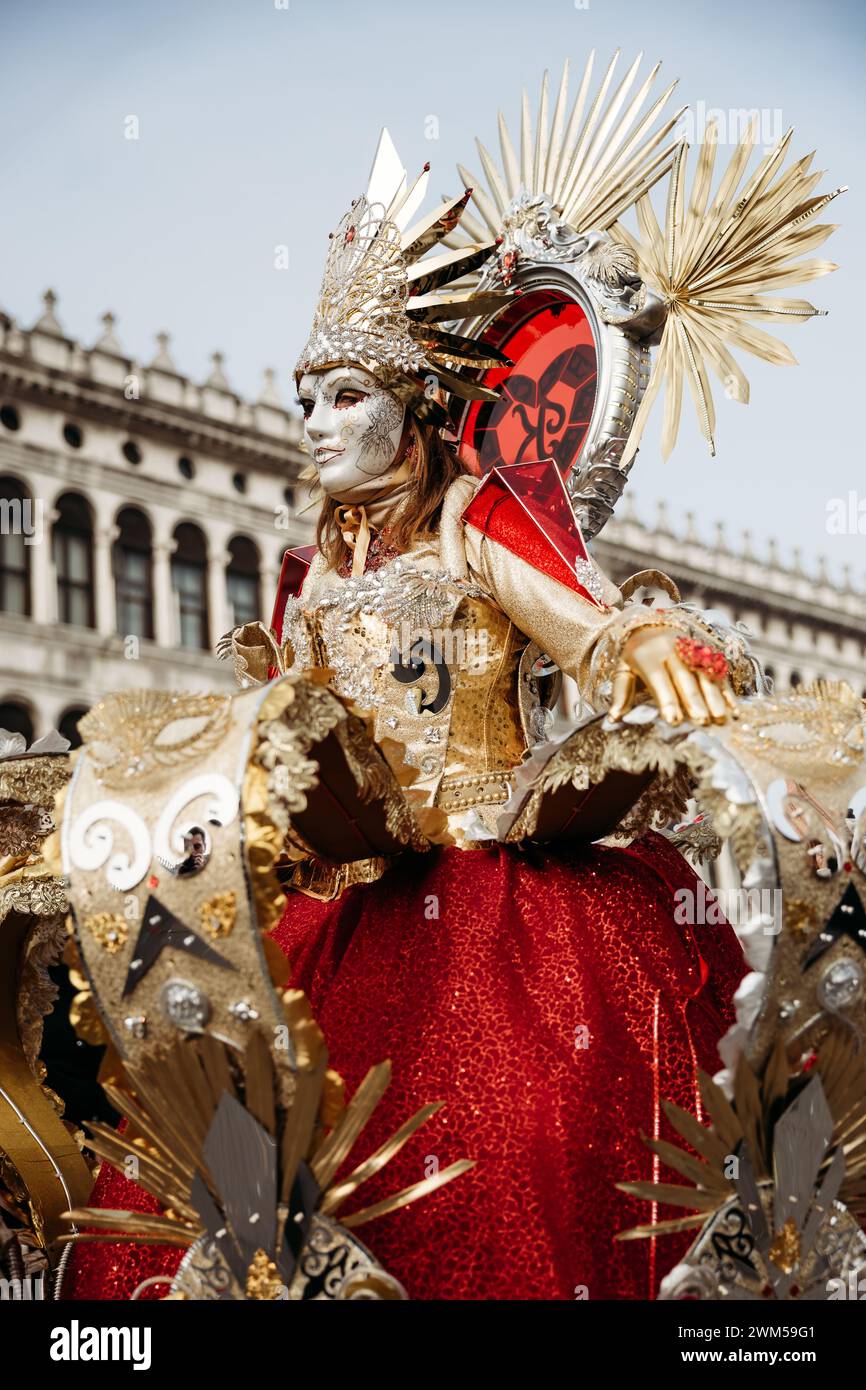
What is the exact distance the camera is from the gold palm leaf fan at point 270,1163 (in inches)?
132

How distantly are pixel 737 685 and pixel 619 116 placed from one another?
8.63 ft

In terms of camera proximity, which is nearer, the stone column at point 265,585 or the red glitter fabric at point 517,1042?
the red glitter fabric at point 517,1042

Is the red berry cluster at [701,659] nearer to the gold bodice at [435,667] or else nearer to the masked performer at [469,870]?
the masked performer at [469,870]

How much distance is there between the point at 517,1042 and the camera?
150 inches

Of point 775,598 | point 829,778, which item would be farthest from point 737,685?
point 775,598

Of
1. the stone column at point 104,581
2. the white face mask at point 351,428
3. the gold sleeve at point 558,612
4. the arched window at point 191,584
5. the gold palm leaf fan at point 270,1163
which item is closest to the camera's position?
the gold palm leaf fan at point 270,1163

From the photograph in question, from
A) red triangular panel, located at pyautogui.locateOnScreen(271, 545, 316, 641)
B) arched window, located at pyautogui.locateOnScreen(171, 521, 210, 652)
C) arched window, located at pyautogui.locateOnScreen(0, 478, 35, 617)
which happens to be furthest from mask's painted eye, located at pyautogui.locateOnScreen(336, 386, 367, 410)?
arched window, located at pyautogui.locateOnScreen(171, 521, 210, 652)

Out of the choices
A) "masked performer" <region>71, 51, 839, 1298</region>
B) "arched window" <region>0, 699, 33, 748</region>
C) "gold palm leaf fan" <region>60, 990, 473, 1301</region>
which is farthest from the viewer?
"arched window" <region>0, 699, 33, 748</region>

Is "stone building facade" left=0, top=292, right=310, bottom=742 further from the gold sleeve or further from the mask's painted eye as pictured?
the gold sleeve

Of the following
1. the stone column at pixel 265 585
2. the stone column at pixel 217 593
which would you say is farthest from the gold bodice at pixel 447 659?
the stone column at pixel 265 585

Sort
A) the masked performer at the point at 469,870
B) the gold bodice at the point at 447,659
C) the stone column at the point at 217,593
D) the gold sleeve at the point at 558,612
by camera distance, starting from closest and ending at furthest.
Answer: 1. the masked performer at the point at 469,870
2. the gold sleeve at the point at 558,612
3. the gold bodice at the point at 447,659
4. the stone column at the point at 217,593

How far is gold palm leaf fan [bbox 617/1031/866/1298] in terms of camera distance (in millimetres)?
3371

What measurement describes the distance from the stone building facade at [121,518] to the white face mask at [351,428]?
2129cm

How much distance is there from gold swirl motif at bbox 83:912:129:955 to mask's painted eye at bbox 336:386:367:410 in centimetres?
196
